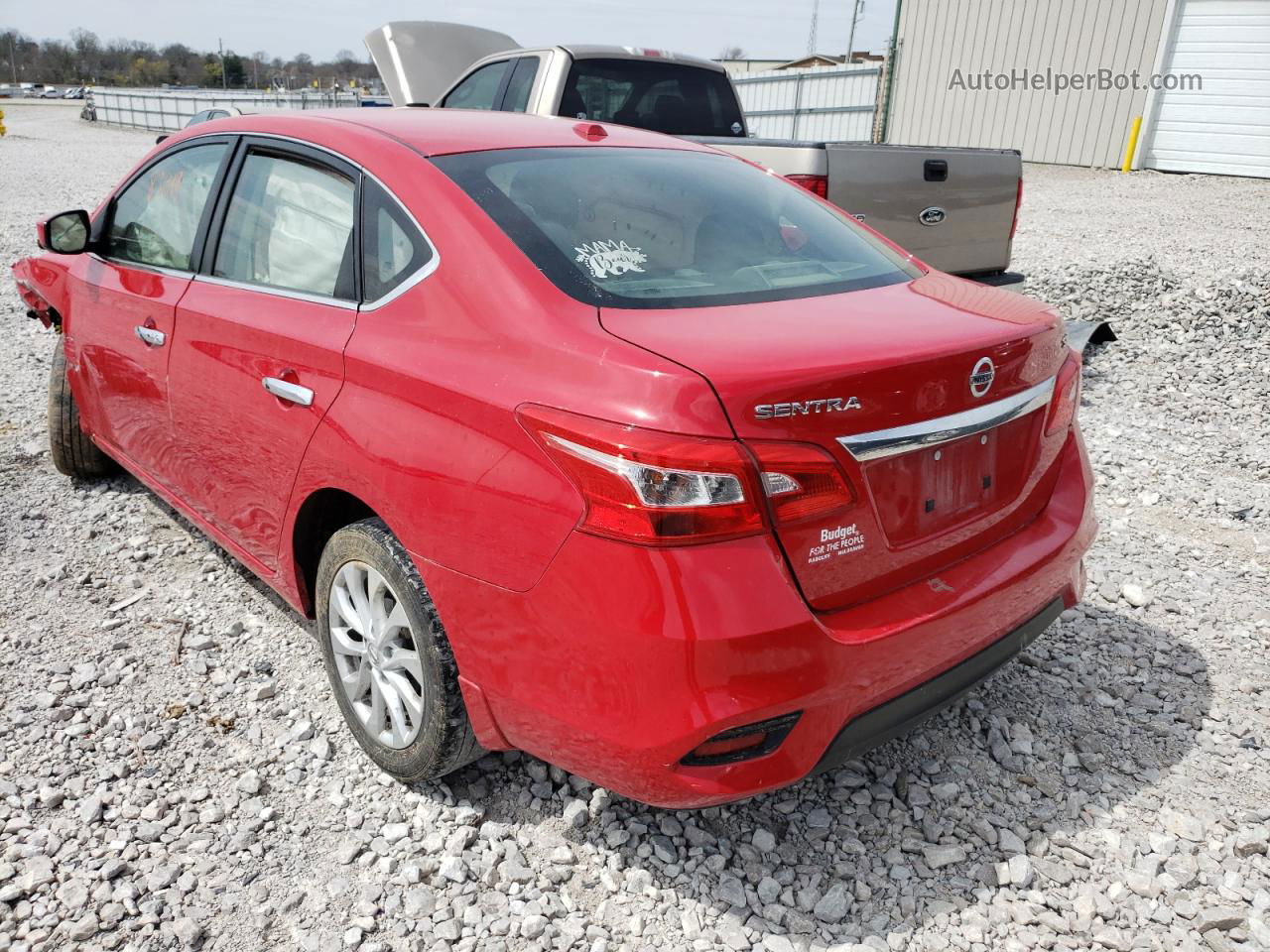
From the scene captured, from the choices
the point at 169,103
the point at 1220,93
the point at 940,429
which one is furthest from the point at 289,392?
the point at 169,103

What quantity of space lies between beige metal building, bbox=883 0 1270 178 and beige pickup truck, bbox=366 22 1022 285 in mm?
12628

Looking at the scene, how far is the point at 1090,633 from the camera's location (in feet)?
11.2

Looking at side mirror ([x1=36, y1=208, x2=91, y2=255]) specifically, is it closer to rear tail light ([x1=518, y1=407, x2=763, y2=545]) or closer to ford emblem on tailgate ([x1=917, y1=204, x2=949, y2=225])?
rear tail light ([x1=518, y1=407, x2=763, y2=545])

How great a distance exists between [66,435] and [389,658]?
113 inches

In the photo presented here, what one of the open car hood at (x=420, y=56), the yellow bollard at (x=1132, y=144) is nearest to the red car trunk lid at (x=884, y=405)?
the open car hood at (x=420, y=56)

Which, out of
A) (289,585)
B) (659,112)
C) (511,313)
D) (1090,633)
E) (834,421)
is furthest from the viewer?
(659,112)

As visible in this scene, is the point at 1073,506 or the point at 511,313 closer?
the point at 511,313

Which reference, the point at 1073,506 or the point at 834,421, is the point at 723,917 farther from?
the point at 1073,506

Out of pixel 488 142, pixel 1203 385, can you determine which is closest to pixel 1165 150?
pixel 1203 385

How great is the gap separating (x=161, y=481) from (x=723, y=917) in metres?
2.57

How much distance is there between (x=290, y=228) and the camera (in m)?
2.85

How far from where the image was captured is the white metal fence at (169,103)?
3766cm

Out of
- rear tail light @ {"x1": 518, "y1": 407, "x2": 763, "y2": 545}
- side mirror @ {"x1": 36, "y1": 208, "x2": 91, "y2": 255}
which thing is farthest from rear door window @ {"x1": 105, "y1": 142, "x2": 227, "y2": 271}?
rear tail light @ {"x1": 518, "y1": 407, "x2": 763, "y2": 545}

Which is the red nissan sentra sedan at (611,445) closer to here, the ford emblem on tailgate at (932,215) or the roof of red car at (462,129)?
the roof of red car at (462,129)
